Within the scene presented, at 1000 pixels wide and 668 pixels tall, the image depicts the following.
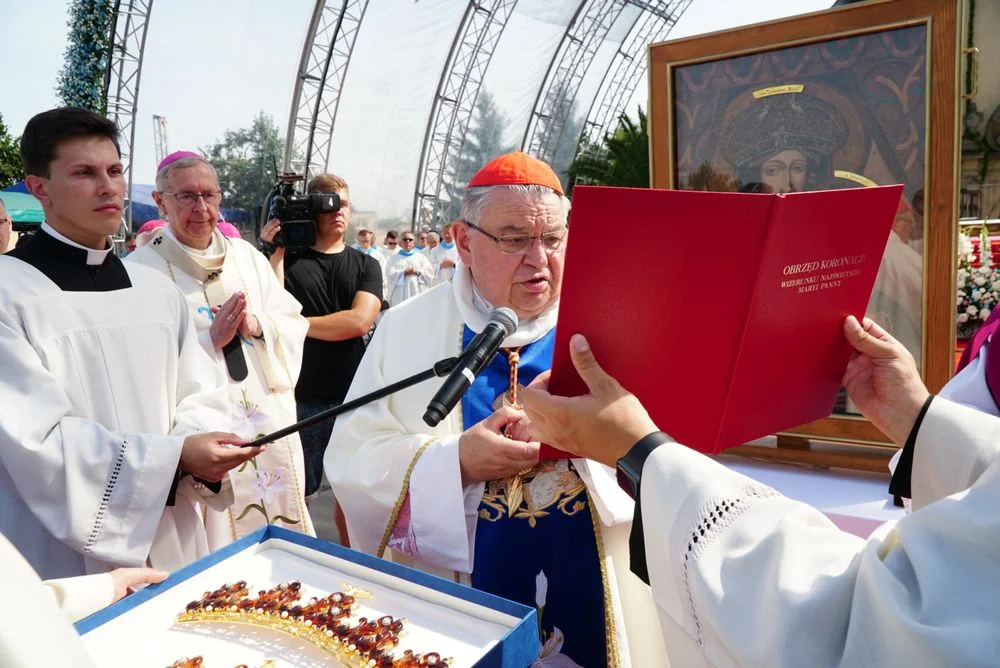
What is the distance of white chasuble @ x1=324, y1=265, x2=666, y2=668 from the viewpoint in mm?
1846

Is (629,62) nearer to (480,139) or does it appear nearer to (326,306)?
(480,139)

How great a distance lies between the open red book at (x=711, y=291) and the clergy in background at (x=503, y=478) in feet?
1.58

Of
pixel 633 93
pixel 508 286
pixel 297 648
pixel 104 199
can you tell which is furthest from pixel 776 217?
pixel 633 93

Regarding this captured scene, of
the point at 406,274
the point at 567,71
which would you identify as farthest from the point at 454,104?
the point at 406,274

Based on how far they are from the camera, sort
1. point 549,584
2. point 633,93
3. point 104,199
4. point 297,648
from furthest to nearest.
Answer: point 633,93 → point 104,199 → point 549,584 → point 297,648

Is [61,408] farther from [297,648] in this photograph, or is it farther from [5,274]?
[297,648]

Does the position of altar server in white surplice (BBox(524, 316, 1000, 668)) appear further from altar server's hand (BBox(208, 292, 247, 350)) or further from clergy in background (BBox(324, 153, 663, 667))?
altar server's hand (BBox(208, 292, 247, 350))

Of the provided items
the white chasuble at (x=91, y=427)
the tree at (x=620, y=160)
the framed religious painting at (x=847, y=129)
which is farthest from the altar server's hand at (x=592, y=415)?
the tree at (x=620, y=160)

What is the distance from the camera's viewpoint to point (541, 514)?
195 cm

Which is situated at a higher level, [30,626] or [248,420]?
[30,626]

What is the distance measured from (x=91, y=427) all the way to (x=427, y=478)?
994 mm

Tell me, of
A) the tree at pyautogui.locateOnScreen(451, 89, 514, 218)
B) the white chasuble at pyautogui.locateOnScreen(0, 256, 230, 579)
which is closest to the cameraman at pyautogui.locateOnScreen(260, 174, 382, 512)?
the white chasuble at pyautogui.locateOnScreen(0, 256, 230, 579)

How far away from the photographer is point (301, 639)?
47.8 inches

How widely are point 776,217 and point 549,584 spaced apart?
119 cm
